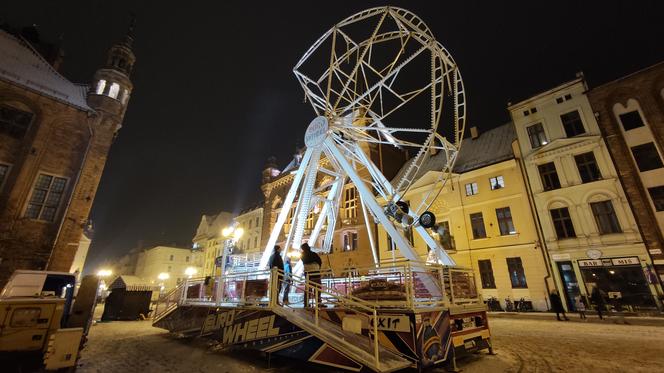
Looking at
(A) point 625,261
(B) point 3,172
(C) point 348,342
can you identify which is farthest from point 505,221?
(B) point 3,172

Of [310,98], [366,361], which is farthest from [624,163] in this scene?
[366,361]

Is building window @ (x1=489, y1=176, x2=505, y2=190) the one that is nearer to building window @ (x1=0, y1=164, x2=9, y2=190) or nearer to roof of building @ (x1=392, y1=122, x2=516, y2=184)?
roof of building @ (x1=392, y1=122, x2=516, y2=184)

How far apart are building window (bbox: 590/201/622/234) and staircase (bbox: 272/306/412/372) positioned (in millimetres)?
20848

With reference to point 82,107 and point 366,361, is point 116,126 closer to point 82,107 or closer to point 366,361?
point 82,107

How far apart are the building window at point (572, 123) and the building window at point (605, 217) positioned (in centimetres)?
567

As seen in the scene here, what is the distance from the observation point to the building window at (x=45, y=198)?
19.0m

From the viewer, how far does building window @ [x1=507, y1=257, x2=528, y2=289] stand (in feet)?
68.9

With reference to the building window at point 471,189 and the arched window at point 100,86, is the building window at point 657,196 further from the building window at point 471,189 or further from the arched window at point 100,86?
the arched window at point 100,86

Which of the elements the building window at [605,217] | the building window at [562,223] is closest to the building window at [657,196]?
the building window at [605,217]

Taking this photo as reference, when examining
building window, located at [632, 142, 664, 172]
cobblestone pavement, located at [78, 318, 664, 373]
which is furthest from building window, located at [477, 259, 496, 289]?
building window, located at [632, 142, 664, 172]

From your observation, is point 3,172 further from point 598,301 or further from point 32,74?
point 598,301

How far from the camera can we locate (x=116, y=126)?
23.9 metres

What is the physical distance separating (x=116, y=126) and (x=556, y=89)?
3585cm

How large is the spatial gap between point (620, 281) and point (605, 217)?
13.3ft
